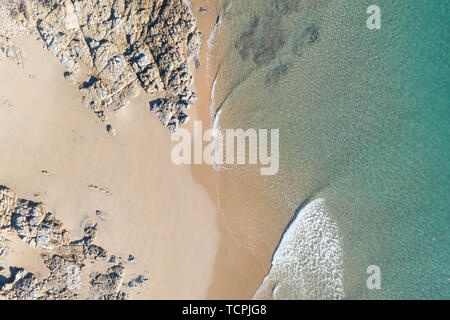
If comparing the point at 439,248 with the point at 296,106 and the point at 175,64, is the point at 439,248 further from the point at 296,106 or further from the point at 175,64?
the point at 175,64

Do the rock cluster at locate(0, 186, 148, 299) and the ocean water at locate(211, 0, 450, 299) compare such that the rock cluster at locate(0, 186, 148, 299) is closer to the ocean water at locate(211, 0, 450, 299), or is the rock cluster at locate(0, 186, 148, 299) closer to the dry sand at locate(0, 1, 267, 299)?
the dry sand at locate(0, 1, 267, 299)

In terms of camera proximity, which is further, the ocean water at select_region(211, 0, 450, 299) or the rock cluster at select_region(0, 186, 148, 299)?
the ocean water at select_region(211, 0, 450, 299)

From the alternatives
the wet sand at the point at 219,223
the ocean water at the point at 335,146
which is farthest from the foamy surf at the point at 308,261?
the wet sand at the point at 219,223

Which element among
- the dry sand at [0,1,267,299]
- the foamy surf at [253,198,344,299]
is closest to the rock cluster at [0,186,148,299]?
the dry sand at [0,1,267,299]

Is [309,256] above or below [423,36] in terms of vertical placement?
below

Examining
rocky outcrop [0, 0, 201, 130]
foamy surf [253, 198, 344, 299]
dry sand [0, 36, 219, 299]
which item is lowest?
foamy surf [253, 198, 344, 299]
